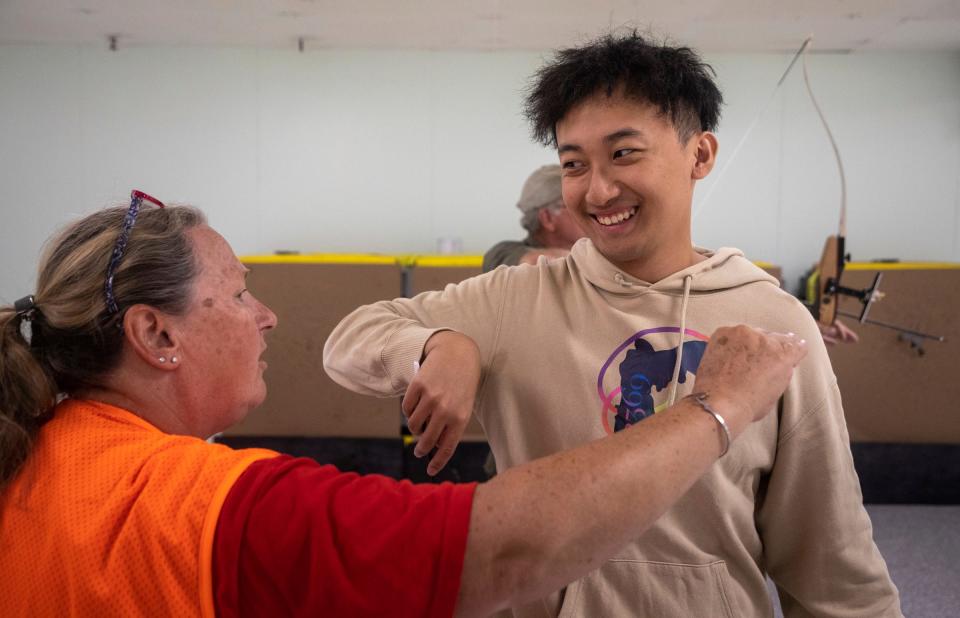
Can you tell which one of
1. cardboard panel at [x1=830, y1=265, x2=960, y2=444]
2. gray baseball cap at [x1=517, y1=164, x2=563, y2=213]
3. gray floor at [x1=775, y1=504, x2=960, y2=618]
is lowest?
gray floor at [x1=775, y1=504, x2=960, y2=618]

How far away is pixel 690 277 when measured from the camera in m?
1.15

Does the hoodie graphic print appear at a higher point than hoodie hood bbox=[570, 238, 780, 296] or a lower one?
lower

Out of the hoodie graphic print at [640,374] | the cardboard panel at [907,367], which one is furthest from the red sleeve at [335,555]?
the cardboard panel at [907,367]

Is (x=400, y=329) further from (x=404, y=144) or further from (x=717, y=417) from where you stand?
(x=404, y=144)

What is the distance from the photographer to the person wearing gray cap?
245cm

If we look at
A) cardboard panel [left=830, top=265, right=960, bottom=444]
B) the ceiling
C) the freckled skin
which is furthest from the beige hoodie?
cardboard panel [left=830, top=265, right=960, bottom=444]

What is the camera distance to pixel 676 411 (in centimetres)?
79

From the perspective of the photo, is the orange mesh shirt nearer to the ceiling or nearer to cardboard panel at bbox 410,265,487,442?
cardboard panel at bbox 410,265,487,442

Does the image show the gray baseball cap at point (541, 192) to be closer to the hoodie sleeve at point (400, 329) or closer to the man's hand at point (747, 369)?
the hoodie sleeve at point (400, 329)

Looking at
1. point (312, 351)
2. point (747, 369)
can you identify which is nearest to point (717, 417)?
point (747, 369)

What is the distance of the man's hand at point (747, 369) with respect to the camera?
81cm

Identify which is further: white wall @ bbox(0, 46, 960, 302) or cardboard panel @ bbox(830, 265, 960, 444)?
white wall @ bbox(0, 46, 960, 302)

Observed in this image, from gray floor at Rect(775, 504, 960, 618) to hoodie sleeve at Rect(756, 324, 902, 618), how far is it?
173cm

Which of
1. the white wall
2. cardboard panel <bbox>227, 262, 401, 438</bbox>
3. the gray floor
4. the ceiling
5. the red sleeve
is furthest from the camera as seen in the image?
the white wall
